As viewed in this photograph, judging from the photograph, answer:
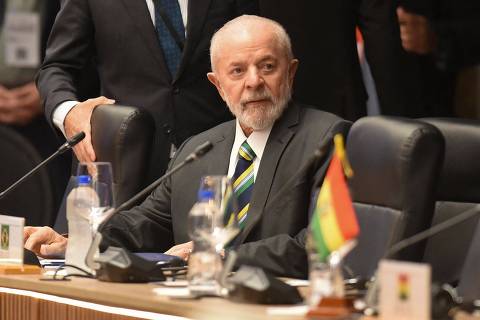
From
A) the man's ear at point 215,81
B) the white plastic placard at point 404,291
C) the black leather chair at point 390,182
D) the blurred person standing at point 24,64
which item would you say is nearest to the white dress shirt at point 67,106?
the man's ear at point 215,81

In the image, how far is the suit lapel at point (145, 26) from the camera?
181 inches

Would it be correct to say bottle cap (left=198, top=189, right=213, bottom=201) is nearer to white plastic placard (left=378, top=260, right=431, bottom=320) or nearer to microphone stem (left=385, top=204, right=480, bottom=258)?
microphone stem (left=385, top=204, right=480, bottom=258)

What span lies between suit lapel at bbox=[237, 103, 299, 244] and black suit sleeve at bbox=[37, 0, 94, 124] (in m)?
0.99

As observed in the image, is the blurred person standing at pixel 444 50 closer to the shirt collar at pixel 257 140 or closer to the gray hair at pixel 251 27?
the gray hair at pixel 251 27

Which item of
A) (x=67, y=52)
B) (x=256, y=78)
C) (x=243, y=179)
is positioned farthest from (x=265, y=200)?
(x=67, y=52)

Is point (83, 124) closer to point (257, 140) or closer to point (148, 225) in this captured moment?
point (148, 225)

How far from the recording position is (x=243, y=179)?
390 cm

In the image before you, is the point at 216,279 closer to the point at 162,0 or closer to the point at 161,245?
the point at 161,245

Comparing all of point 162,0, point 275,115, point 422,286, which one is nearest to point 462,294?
point 422,286

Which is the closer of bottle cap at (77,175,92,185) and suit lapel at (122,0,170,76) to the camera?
bottle cap at (77,175,92,185)

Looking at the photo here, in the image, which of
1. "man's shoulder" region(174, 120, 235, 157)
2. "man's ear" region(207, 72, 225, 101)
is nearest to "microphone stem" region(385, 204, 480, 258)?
"man's shoulder" region(174, 120, 235, 157)

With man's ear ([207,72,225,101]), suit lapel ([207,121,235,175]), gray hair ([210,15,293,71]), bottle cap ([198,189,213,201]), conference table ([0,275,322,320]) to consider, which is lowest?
conference table ([0,275,322,320])

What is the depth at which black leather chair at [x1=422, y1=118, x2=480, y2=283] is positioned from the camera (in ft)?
11.0

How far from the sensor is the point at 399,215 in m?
3.20
